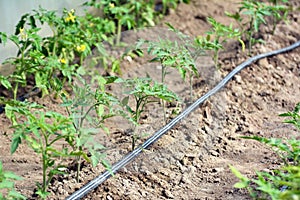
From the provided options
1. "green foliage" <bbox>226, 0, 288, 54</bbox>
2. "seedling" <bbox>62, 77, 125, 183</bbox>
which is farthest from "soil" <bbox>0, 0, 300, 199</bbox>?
"seedling" <bbox>62, 77, 125, 183</bbox>

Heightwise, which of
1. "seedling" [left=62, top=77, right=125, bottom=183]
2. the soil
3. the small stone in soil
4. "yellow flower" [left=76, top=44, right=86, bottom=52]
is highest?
"yellow flower" [left=76, top=44, right=86, bottom=52]

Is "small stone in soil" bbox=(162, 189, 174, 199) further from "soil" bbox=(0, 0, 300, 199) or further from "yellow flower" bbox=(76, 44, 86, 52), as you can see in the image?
"yellow flower" bbox=(76, 44, 86, 52)

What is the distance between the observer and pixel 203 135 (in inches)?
178

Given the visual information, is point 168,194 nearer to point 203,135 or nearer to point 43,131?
point 203,135

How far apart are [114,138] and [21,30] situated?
100 centimetres

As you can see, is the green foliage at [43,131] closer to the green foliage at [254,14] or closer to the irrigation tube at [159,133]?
the irrigation tube at [159,133]

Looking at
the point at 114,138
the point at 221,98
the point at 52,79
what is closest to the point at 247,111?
the point at 221,98

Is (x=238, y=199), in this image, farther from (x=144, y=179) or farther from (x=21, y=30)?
(x=21, y=30)

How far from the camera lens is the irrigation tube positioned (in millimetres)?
3705

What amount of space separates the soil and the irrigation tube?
0.12 feet

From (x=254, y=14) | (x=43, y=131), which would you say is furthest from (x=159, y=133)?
(x=254, y=14)

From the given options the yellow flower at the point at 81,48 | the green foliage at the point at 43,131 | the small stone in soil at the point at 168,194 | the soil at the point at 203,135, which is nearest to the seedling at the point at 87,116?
the green foliage at the point at 43,131

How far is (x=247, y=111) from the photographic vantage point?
4918mm

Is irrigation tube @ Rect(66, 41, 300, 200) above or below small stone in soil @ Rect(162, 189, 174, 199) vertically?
above
